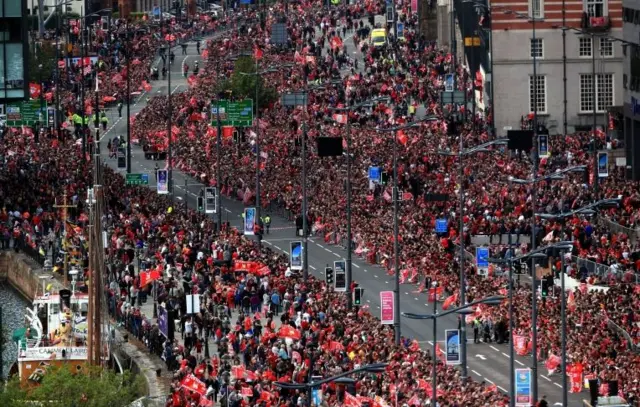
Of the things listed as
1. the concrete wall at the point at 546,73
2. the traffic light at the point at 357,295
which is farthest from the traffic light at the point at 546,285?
the concrete wall at the point at 546,73

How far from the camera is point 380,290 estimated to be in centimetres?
11538

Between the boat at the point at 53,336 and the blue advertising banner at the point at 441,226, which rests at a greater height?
the blue advertising banner at the point at 441,226

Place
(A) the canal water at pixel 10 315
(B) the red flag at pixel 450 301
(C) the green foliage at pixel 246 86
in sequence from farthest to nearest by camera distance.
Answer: (C) the green foliage at pixel 246 86
(A) the canal water at pixel 10 315
(B) the red flag at pixel 450 301

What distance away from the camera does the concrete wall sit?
161625 millimetres

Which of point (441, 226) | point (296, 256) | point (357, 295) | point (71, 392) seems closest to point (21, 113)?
point (441, 226)

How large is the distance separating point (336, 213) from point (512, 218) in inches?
409

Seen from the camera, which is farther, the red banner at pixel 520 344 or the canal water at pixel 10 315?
the canal water at pixel 10 315

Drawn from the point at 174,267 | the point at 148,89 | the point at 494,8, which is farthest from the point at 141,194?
the point at 148,89

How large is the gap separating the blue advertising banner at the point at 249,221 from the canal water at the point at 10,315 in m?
10.8

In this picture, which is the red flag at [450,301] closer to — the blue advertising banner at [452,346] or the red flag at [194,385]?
the blue advertising banner at [452,346]

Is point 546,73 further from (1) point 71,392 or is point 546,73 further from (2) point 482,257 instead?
(1) point 71,392

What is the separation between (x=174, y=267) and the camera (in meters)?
118

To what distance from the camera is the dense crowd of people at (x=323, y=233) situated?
9394cm

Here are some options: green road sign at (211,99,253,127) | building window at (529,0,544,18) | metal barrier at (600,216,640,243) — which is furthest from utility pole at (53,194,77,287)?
building window at (529,0,544,18)
